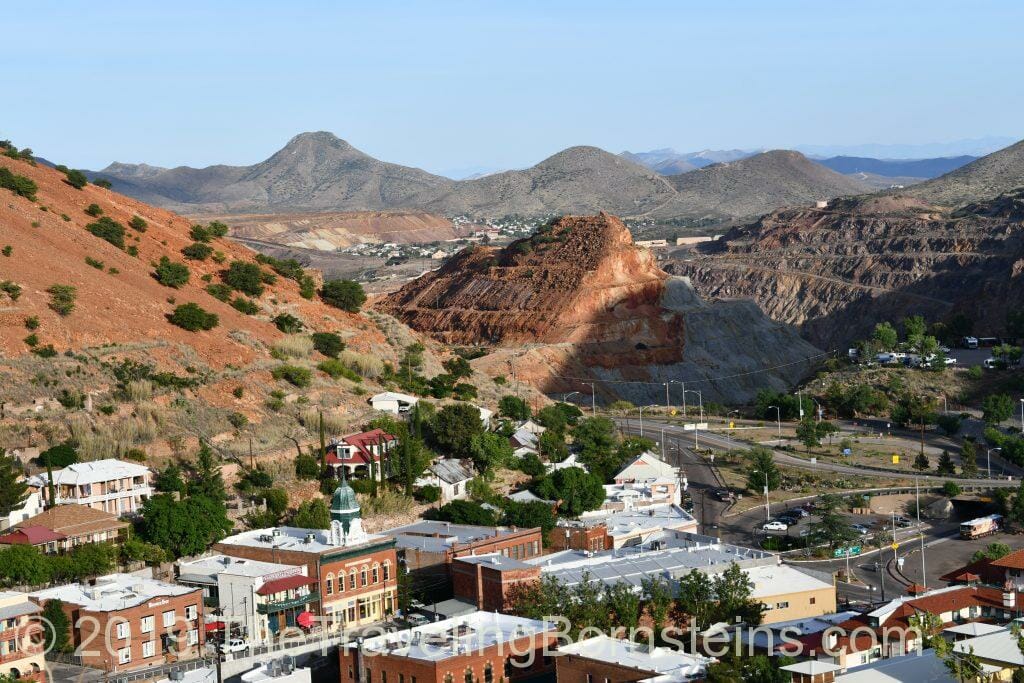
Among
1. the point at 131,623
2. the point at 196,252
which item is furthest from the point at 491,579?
the point at 196,252

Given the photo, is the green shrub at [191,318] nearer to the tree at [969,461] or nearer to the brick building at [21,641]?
the brick building at [21,641]

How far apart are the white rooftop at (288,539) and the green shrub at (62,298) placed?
29.0 metres

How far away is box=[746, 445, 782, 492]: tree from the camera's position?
10056cm

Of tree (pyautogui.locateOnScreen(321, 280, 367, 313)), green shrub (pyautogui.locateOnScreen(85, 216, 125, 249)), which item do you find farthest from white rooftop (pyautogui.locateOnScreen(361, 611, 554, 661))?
tree (pyautogui.locateOnScreen(321, 280, 367, 313))

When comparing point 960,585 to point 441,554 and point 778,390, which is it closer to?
point 441,554

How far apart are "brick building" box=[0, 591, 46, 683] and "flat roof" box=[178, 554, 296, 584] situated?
8.46m

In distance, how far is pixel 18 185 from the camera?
110688 mm

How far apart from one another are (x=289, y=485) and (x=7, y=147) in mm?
53980

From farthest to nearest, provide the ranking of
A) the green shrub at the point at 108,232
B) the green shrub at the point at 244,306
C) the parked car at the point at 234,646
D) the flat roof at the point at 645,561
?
the green shrub at the point at 108,232 < the green shrub at the point at 244,306 < the flat roof at the point at 645,561 < the parked car at the point at 234,646

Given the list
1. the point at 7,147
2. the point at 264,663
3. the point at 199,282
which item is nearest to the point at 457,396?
the point at 199,282

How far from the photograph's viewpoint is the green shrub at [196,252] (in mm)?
117250

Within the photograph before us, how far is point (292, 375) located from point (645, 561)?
39.0 metres

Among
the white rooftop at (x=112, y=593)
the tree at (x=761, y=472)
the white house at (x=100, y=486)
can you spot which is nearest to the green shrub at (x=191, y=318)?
the white house at (x=100, y=486)

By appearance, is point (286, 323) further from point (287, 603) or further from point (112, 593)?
point (112, 593)
